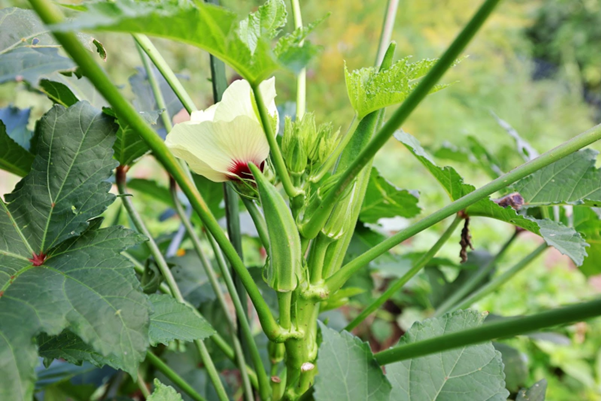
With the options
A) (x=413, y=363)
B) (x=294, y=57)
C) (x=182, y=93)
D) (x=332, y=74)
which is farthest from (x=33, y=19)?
(x=332, y=74)

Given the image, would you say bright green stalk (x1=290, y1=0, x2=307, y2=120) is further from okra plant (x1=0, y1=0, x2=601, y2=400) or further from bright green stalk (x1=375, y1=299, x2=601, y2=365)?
bright green stalk (x1=375, y1=299, x2=601, y2=365)

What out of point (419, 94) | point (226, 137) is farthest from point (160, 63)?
point (419, 94)

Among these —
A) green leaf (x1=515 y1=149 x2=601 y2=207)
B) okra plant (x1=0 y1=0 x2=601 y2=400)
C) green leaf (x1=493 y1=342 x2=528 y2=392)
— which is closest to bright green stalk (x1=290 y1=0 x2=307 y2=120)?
okra plant (x1=0 y1=0 x2=601 y2=400)

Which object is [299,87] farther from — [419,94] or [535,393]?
[535,393]

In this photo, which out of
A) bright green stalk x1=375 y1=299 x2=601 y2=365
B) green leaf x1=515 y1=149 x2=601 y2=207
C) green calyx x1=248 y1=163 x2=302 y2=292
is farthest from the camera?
green leaf x1=515 y1=149 x2=601 y2=207

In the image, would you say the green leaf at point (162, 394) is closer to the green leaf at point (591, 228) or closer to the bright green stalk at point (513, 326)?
the bright green stalk at point (513, 326)
